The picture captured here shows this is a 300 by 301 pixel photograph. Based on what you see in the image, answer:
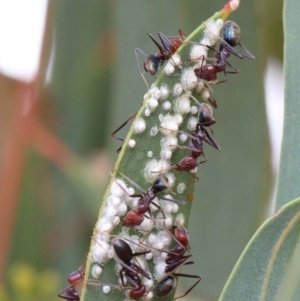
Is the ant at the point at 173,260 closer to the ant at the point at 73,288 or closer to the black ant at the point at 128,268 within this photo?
the black ant at the point at 128,268

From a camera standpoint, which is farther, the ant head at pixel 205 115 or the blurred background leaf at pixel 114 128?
the blurred background leaf at pixel 114 128

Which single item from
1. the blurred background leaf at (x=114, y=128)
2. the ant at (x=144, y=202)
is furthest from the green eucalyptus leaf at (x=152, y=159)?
the blurred background leaf at (x=114, y=128)

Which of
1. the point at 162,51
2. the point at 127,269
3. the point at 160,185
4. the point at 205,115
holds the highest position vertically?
the point at 162,51

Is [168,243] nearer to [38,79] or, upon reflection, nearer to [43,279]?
[43,279]

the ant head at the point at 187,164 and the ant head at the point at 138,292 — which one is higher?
the ant head at the point at 187,164

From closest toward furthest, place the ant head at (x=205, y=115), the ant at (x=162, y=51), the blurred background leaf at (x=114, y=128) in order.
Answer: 1. the ant head at (x=205, y=115)
2. the ant at (x=162, y=51)
3. the blurred background leaf at (x=114, y=128)

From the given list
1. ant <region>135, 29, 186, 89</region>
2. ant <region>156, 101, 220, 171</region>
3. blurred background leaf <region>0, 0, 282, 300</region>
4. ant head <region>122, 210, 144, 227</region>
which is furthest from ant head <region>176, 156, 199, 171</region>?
blurred background leaf <region>0, 0, 282, 300</region>

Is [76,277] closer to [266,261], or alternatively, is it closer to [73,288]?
[73,288]

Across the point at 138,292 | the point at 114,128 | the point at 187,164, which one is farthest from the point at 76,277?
the point at 114,128
